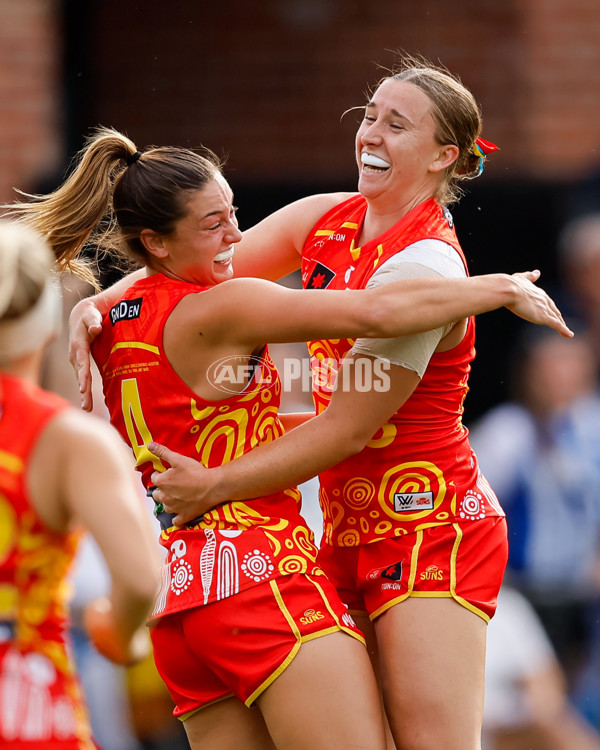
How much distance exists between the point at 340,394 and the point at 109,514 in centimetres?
99

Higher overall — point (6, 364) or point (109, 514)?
point (6, 364)

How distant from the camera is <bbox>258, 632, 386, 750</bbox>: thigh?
8.82 ft

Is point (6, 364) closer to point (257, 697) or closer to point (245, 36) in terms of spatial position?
point (257, 697)

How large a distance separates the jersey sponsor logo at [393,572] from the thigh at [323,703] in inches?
12.3

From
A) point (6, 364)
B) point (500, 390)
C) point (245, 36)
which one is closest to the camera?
point (6, 364)

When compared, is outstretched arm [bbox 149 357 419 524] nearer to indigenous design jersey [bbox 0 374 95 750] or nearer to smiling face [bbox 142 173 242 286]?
smiling face [bbox 142 173 242 286]

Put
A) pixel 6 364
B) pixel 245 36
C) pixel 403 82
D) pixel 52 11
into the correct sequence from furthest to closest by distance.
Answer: pixel 245 36
pixel 52 11
pixel 403 82
pixel 6 364

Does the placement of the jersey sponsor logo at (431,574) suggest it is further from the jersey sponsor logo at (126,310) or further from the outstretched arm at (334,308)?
the jersey sponsor logo at (126,310)

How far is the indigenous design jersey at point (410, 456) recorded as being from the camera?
10.1ft

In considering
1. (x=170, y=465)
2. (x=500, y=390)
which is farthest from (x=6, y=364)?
(x=500, y=390)

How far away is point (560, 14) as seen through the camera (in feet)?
25.2

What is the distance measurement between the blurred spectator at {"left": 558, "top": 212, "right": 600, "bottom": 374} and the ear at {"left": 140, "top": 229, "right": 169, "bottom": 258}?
3.63m

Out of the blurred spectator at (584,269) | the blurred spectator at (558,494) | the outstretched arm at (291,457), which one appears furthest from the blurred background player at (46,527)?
the blurred spectator at (584,269)

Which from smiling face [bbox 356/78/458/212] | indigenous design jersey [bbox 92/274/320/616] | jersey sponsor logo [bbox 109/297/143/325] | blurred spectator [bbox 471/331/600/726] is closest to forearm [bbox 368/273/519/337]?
indigenous design jersey [bbox 92/274/320/616]
